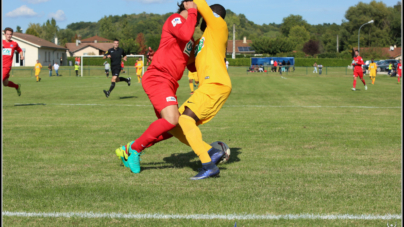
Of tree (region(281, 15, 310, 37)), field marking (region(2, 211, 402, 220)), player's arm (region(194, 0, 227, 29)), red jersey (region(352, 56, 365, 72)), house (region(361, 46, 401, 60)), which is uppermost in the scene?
tree (region(281, 15, 310, 37))

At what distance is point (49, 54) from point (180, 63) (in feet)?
267

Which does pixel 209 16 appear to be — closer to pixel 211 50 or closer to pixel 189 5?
pixel 189 5

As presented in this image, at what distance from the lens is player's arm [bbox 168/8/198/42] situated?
454 centimetres

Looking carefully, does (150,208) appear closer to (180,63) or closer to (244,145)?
(180,63)

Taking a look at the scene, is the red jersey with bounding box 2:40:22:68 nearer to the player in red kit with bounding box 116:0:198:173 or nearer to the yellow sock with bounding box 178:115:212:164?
the player in red kit with bounding box 116:0:198:173

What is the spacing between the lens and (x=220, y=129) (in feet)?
28.3

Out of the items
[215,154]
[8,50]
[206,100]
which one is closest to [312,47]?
[8,50]

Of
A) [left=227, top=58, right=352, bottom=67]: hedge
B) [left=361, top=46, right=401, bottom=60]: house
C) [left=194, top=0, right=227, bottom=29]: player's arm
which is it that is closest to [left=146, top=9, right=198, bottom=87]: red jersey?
[left=194, top=0, right=227, bottom=29]: player's arm

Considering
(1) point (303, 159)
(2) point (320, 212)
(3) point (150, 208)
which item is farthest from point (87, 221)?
(1) point (303, 159)

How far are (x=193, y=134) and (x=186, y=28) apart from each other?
1211 millimetres

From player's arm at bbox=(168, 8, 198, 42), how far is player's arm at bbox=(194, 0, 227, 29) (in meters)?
0.12

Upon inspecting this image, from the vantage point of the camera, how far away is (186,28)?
14.9 ft

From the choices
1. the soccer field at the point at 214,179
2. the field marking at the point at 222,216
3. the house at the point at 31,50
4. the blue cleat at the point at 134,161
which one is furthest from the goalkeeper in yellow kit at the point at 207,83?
the house at the point at 31,50

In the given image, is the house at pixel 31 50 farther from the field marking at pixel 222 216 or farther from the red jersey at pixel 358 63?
the field marking at pixel 222 216
